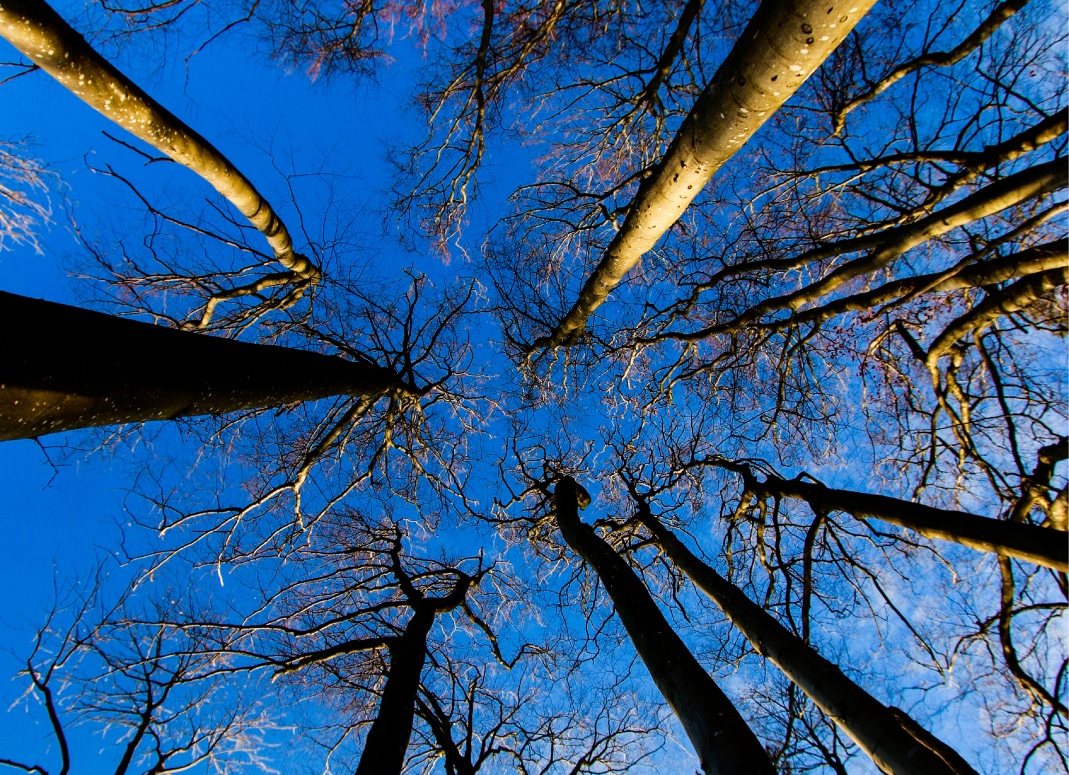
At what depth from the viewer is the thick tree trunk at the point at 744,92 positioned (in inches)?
71.9

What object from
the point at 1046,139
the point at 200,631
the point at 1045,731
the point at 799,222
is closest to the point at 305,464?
the point at 200,631

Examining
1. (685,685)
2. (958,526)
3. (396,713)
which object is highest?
(958,526)

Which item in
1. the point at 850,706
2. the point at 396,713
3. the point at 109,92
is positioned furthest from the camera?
the point at 396,713

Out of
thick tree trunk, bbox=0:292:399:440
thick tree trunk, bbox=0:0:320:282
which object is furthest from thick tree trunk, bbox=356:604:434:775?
thick tree trunk, bbox=0:0:320:282

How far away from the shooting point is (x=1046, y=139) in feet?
9.55

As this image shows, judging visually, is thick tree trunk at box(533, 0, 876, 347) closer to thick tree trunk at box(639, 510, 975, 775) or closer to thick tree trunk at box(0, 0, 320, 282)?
thick tree trunk at box(639, 510, 975, 775)

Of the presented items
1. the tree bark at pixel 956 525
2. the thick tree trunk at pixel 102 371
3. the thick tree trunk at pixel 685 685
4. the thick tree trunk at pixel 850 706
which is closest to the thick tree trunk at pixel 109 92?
the thick tree trunk at pixel 102 371

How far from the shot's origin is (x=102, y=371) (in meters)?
1.75

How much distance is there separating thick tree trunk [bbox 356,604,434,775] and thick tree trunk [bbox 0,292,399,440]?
2774 millimetres

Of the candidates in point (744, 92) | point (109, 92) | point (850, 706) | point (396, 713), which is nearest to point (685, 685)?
point (850, 706)

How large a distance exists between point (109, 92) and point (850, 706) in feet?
20.5

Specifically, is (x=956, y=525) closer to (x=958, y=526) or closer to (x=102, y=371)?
(x=958, y=526)

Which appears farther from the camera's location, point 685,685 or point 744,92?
point 685,685

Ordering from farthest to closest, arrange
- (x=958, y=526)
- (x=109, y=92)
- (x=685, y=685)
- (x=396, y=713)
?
(x=396, y=713), (x=958, y=526), (x=109, y=92), (x=685, y=685)
